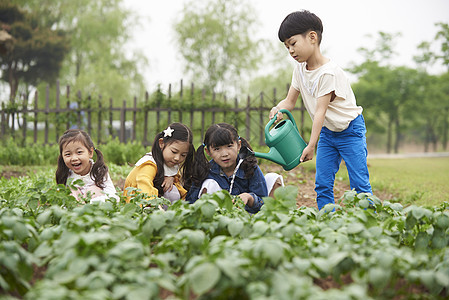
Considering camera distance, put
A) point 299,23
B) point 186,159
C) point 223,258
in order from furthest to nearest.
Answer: point 186,159, point 299,23, point 223,258

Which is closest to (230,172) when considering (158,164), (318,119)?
(158,164)

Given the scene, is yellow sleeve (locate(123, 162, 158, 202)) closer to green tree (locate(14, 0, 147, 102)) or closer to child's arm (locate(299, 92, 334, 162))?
child's arm (locate(299, 92, 334, 162))

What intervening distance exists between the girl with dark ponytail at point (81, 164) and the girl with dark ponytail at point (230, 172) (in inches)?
25.5

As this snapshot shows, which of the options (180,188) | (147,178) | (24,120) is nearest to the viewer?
(147,178)

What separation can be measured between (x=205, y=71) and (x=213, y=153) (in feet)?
68.7

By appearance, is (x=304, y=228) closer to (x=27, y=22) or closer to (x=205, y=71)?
(x=205, y=71)

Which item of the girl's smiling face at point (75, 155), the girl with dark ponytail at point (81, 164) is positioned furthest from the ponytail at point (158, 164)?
the girl's smiling face at point (75, 155)

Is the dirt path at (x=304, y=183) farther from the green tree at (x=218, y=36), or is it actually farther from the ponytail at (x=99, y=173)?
the green tree at (x=218, y=36)

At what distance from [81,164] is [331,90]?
189 centimetres

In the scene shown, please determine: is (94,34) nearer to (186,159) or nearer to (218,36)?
(218,36)

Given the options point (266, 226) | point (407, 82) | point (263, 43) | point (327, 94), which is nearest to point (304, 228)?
point (266, 226)

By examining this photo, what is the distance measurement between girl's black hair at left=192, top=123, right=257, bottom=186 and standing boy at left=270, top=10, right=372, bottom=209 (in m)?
0.34

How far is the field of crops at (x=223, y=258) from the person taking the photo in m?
1.17

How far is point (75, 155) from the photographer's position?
3139 mm
